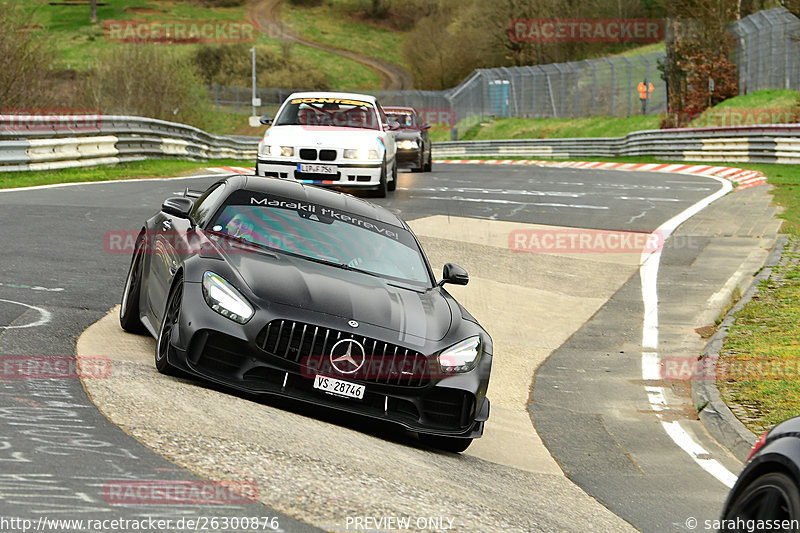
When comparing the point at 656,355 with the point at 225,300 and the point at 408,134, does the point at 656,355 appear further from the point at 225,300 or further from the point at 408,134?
the point at 408,134

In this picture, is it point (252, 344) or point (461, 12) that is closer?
point (252, 344)

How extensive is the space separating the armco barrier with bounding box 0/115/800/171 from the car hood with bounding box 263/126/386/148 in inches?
220

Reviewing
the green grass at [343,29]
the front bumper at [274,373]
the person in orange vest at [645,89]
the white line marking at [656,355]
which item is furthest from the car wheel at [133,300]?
the green grass at [343,29]

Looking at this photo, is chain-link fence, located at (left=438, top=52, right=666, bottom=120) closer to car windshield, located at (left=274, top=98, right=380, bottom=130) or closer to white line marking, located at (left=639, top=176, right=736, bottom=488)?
car windshield, located at (left=274, top=98, right=380, bottom=130)

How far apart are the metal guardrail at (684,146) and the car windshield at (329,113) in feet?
55.7

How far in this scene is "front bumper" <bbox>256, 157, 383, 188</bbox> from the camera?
18.7 m

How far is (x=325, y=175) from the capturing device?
18.8 m

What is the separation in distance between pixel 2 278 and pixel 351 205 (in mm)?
3840

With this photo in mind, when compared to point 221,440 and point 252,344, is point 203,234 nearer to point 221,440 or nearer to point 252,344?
point 252,344

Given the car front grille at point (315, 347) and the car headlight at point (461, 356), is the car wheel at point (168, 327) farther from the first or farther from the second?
the car headlight at point (461, 356)

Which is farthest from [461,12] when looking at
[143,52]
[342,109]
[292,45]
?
[342,109]

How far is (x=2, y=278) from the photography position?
10586 mm

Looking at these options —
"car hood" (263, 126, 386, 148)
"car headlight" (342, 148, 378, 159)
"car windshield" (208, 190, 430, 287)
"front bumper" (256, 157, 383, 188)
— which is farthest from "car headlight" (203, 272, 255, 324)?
"car headlight" (342, 148, 378, 159)

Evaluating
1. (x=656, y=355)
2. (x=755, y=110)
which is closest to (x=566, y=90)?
(x=755, y=110)
